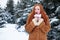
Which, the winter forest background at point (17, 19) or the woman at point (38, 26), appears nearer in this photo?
the woman at point (38, 26)

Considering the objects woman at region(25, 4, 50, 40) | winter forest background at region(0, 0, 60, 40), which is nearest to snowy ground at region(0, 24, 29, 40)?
winter forest background at region(0, 0, 60, 40)

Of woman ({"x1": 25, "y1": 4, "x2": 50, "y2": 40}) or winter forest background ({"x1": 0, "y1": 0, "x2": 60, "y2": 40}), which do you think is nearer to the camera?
woman ({"x1": 25, "y1": 4, "x2": 50, "y2": 40})

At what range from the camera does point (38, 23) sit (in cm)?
204

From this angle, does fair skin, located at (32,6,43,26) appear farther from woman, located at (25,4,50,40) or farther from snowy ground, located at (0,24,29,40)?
snowy ground, located at (0,24,29,40)

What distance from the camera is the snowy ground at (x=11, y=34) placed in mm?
4336

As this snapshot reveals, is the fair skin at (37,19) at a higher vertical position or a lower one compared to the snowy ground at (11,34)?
lower

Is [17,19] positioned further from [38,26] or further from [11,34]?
[38,26]

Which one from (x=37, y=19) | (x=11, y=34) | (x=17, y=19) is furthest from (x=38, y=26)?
(x=17, y=19)

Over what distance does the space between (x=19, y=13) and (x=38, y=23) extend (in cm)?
249

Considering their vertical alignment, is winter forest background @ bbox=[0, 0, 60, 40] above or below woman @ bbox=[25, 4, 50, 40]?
above

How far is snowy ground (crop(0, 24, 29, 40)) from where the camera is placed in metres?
4.34

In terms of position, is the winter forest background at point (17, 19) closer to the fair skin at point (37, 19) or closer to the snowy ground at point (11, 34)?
the snowy ground at point (11, 34)

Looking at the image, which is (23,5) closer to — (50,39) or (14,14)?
(14,14)

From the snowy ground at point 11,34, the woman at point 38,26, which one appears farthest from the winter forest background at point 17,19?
the woman at point 38,26
